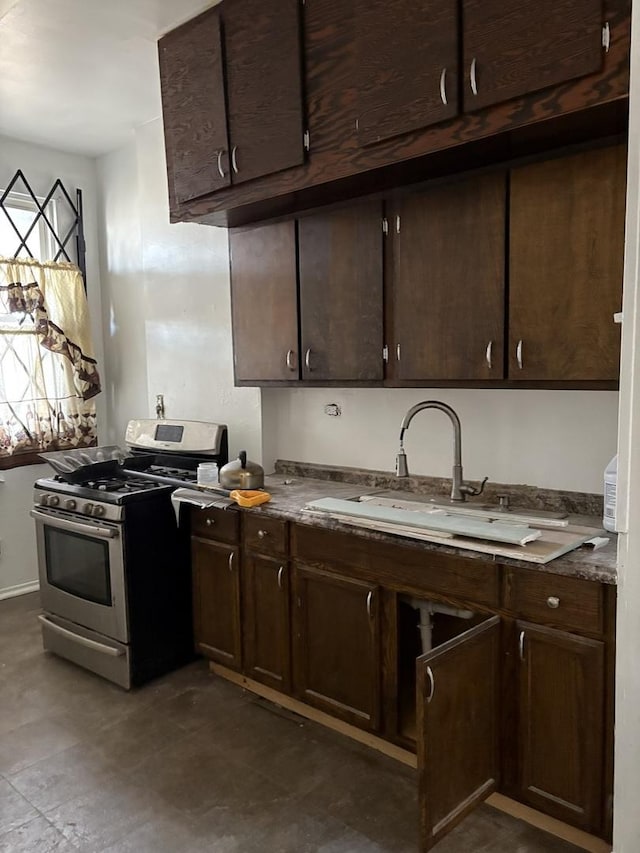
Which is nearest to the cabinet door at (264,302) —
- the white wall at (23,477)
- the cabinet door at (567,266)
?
the cabinet door at (567,266)

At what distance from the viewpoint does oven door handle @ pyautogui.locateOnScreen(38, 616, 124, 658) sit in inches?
112

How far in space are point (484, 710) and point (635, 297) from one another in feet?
3.95

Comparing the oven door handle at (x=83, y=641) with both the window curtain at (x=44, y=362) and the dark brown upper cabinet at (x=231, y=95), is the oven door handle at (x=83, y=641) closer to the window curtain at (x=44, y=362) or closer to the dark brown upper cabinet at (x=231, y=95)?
the window curtain at (x=44, y=362)

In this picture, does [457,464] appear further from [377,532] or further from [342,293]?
[342,293]

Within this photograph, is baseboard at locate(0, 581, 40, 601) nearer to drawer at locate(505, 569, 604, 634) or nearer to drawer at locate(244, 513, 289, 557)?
drawer at locate(244, 513, 289, 557)

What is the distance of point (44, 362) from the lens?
13.1ft

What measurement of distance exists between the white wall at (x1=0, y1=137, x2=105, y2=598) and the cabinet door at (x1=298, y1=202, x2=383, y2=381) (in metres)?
2.24

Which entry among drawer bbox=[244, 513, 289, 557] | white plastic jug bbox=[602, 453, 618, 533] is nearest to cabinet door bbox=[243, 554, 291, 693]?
drawer bbox=[244, 513, 289, 557]

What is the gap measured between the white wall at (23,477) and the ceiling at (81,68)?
0.29ft

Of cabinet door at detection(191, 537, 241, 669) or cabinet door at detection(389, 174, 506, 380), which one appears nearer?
cabinet door at detection(389, 174, 506, 380)

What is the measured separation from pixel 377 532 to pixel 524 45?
1.49 m

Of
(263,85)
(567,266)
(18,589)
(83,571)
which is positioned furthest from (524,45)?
(18,589)

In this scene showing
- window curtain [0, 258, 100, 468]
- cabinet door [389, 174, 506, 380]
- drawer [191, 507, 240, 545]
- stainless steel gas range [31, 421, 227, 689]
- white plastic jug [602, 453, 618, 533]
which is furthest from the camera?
window curtain [0, 258, 100, 468]

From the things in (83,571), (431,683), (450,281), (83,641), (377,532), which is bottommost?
(83,641)
